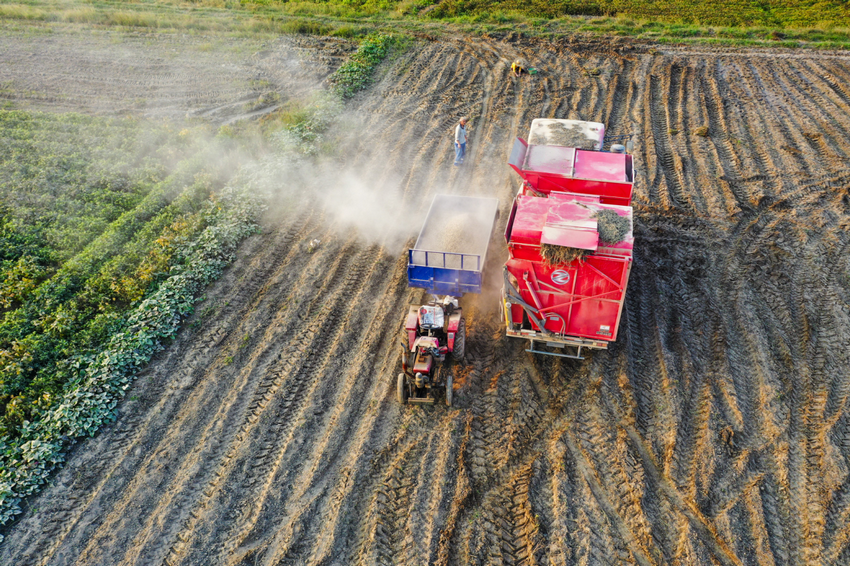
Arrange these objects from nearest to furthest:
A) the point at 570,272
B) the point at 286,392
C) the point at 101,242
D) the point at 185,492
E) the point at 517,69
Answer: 1. the point at 185,492
2. the point at 570,272
3. the point at 286,392
4. the point at 101,242
5. the point at 517,69

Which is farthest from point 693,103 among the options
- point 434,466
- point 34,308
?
point 34,308

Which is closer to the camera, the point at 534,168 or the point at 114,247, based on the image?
the point at 534,168

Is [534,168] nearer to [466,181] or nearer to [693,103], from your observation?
[466,181]

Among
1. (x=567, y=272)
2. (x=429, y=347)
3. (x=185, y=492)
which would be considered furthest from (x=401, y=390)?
(x=185, y=492)

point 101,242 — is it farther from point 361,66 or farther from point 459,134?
point 361,66

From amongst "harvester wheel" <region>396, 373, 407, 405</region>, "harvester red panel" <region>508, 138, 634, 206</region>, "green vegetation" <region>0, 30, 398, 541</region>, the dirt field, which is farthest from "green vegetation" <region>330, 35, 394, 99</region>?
"harvester wheel" <region>396, 373, 407, 405</region>

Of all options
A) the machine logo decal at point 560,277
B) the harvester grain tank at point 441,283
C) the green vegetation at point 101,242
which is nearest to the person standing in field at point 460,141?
the harvester grain tank at point 441,283

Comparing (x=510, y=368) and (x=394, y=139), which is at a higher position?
(x=394, y=139)

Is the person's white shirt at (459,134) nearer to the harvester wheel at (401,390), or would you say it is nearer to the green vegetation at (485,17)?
the harvester wheel at (401,390)

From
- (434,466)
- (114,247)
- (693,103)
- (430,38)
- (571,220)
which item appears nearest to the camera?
(434,466)
